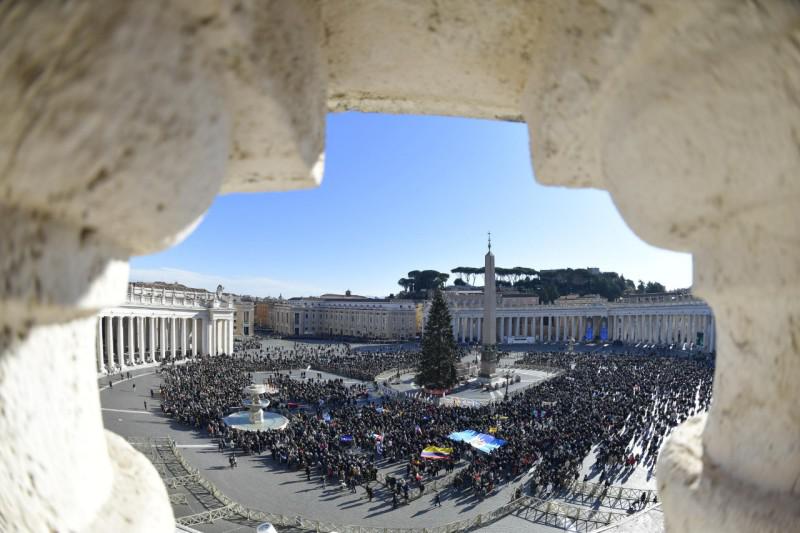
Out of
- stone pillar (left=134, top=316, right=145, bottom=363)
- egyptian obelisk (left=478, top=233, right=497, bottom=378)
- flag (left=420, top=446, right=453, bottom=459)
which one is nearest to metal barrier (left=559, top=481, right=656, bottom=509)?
flag (left=420, top=446, right=453, bottom=459)

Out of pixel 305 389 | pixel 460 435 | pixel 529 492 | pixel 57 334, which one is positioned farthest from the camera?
pixel 305 389

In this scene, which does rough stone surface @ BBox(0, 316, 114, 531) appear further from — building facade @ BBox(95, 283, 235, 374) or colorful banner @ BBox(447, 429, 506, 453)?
building facade @ BBox(95, 283, 235, 374)

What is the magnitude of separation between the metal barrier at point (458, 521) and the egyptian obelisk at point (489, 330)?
25.6m

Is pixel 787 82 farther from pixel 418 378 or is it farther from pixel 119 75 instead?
pixel 418 378

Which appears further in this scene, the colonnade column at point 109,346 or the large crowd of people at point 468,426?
the colonnade column at point 109,346

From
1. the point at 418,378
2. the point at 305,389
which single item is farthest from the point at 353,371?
the point at 305,389

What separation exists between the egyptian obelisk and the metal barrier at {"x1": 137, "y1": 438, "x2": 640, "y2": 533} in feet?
84.0

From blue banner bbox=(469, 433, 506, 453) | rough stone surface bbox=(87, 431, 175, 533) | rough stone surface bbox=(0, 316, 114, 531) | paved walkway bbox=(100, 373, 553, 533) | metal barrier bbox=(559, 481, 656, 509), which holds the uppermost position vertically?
rough stone surface bbox=(0, 316, 114, 531)

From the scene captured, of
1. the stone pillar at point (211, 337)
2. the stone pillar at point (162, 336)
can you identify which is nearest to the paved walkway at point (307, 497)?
the stone pillar at point (162, 336)

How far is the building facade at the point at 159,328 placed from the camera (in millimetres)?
39094

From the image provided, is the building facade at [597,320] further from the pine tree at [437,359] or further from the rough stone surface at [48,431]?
the rough stone surface at [48,431]

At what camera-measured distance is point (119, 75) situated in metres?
0.84

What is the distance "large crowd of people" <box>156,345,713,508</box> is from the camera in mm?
15961

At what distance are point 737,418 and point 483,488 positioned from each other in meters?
15.1
